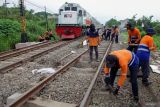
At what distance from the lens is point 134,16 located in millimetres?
64562

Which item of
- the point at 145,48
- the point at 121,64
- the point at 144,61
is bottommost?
the point at 144,61

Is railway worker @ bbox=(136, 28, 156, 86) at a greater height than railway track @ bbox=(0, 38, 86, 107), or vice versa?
railway worker @ bbox=(136, 28, 156, 86)

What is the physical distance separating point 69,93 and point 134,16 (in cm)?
5777

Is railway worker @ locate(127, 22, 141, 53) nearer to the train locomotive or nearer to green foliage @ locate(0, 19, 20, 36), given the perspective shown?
green foliage @ locate(0, 19, 20, 36)

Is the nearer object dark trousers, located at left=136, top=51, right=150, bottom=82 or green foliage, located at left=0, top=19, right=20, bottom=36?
dark trousers, located at left=136, top=51, right=150, bottom=82

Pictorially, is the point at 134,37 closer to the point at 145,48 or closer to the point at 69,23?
the point at 145,48

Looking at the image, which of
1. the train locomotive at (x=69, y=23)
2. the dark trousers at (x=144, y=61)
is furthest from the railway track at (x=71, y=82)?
the train locomotive at (x=69, y=23)

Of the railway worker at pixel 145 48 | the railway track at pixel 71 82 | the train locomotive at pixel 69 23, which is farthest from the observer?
the train locomotive at pixel 69 23

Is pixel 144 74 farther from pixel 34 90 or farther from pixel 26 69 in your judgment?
pixel 26 69

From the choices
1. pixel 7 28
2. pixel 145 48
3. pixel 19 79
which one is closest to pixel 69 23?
pixel 7 28

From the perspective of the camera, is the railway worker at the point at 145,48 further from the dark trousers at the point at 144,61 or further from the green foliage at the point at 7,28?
the green foliage at the point at 7,28

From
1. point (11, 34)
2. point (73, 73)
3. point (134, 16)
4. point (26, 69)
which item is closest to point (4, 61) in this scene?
point (26, 69)

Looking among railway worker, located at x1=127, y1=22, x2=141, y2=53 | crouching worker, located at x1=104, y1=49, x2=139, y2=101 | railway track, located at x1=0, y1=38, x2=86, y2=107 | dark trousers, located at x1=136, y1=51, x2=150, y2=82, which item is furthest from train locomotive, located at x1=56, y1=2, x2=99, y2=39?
crouching worker, located at x1=104, y1=49, x2=139, y2=101

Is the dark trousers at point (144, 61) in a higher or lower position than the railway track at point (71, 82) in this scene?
higher
